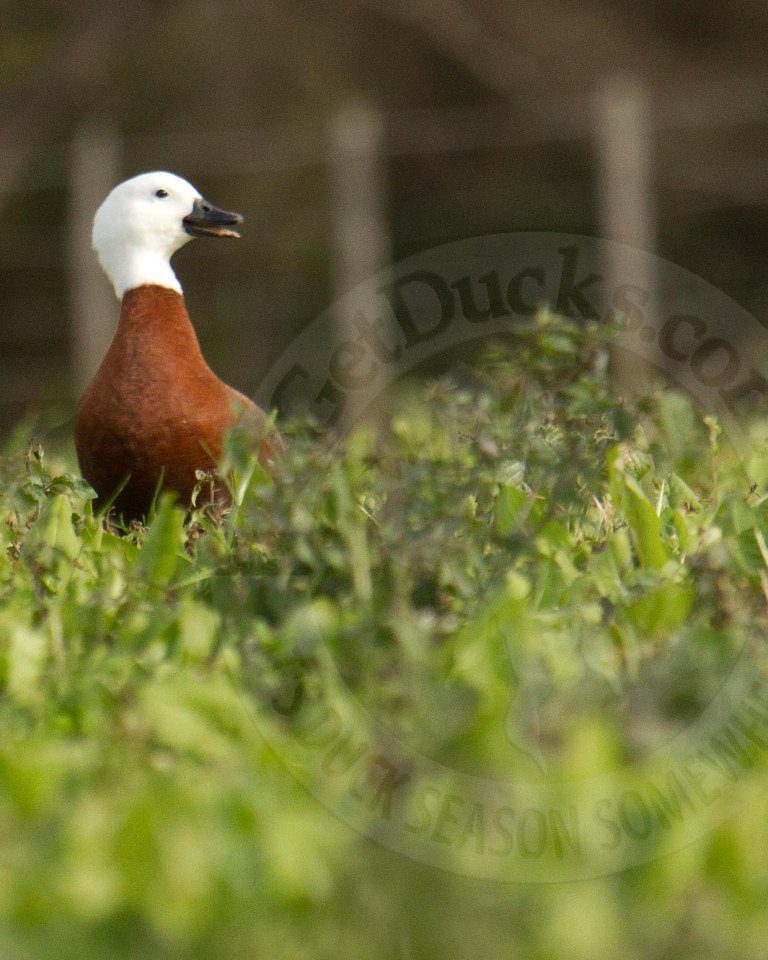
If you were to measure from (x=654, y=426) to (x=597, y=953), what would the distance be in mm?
1376

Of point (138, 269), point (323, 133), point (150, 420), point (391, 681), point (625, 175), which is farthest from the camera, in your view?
point (323, 133)

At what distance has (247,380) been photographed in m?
→ 8.58

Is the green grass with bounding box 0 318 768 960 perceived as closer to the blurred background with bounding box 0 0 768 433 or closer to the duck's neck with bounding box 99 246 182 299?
the duck's neck with bounding box 99 246 182 299

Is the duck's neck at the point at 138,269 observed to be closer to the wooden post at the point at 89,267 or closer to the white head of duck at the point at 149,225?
the white head of duck at the point at 149,225

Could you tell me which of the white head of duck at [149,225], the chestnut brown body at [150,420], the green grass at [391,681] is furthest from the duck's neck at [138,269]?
the green grass at [391,681]

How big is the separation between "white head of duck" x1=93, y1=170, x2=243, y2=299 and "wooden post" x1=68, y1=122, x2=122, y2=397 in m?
4.34

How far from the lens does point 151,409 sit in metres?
2.71

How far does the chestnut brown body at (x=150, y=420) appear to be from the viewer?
2688 mm

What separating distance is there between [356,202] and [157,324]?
15.8 ft

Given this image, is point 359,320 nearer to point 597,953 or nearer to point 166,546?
point 166,546

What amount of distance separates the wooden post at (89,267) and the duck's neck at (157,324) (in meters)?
4.62
